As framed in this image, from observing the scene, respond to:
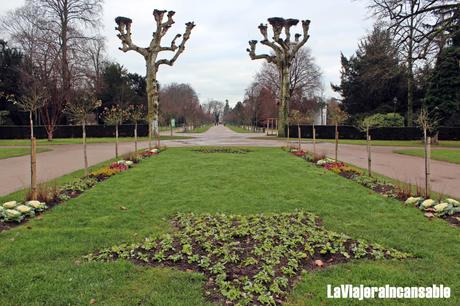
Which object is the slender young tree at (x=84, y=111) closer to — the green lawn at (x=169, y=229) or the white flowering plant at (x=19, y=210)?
the green lawn at (x=169, y=229)

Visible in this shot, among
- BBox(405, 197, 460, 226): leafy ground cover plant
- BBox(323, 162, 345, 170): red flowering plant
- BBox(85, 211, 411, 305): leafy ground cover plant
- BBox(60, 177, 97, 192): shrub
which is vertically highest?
BBox(323, 162, 345, 170): red flowering plant

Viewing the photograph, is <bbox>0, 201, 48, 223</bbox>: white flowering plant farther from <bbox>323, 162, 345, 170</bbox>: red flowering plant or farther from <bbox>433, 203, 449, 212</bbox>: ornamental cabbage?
<bbox>323, 162, 345, 170</bbox>: red flowering plant

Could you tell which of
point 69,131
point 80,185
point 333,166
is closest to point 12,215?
point 80,185

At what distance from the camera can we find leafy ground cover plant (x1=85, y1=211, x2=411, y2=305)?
3295 mm

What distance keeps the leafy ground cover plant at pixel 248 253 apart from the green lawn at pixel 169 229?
178 mm

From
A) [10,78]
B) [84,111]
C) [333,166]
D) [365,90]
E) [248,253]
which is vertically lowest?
[248,253]

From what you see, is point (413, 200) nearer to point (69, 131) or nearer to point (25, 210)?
point (25, 210)

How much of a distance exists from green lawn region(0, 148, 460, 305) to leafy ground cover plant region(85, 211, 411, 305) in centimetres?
18

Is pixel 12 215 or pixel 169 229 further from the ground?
pixel 12 215

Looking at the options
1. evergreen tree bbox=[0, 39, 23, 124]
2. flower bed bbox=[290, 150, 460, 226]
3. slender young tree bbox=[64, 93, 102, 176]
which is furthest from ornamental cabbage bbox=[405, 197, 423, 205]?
evergreen tree bbox=[0, 39, 23, 124]

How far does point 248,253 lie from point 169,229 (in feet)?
5.10

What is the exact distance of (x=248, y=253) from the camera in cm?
411

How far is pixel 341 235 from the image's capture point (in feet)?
15.3

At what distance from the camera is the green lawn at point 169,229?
A: 10.5 ft
